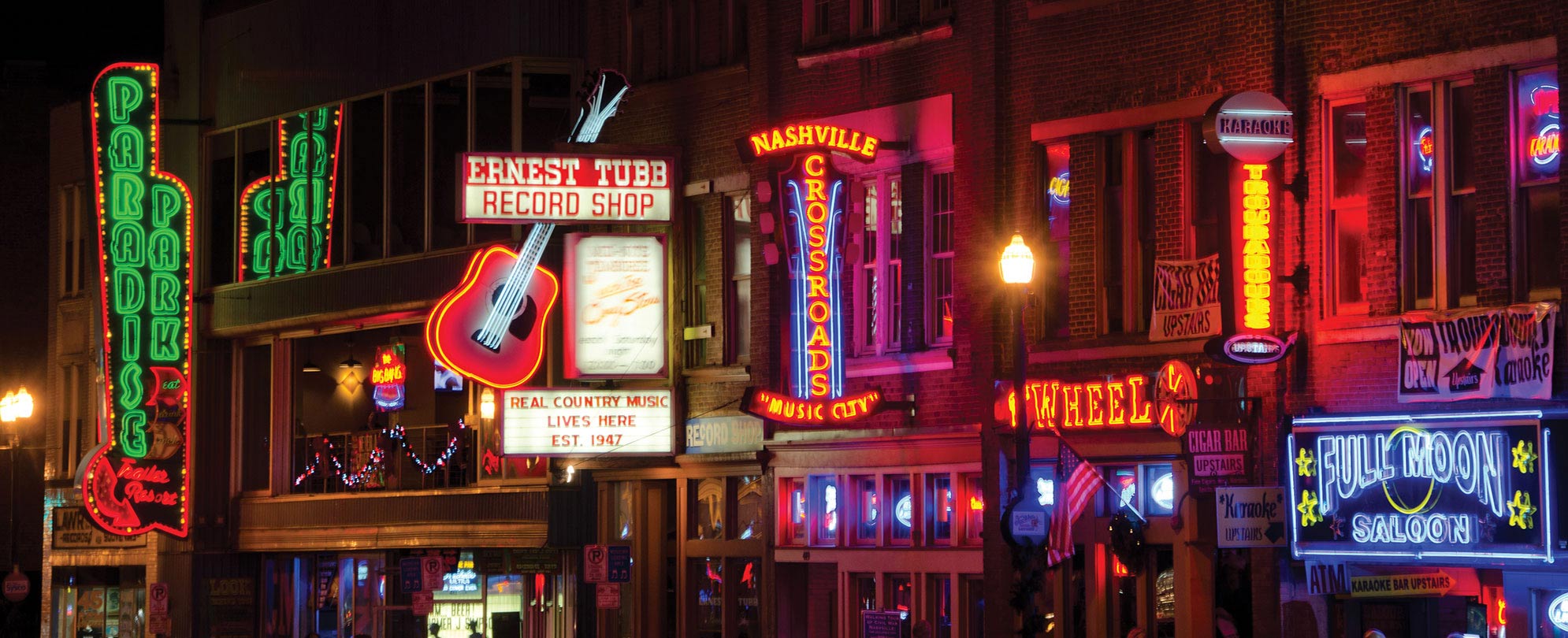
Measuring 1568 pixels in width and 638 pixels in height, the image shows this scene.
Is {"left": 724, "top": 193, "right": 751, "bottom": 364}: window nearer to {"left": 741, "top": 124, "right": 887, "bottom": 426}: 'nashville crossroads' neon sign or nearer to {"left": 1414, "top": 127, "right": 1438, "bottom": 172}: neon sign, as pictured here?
{"left": 741, "top": 124, "right": 887, "bottom": 426}: 'nashville crossroads' neon sign

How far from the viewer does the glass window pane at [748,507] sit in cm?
2867

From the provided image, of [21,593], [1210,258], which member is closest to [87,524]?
[21,593]

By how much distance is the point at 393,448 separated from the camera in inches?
1447

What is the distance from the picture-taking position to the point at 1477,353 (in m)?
19.7

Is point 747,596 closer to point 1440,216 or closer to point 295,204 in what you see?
point 1440,216

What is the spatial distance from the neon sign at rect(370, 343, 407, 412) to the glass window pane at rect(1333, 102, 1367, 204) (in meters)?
20.9

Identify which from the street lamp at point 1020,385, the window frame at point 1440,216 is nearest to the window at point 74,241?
the street lamp at point 1020,385

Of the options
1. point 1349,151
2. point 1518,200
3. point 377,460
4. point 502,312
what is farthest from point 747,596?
point 1518,200

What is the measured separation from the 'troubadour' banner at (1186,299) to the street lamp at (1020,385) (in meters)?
1.54

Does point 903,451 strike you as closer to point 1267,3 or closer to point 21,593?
point 1267,3

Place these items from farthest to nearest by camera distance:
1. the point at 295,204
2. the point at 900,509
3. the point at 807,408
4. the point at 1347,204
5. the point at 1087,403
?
the point at 295,204
the point at 900,509
the point at 807,408
the point at 1087,403
the point at 1347,204

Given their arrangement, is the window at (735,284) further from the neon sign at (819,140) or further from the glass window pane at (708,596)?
the neon sign at (819,140)

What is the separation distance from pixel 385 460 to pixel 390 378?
1.75 m

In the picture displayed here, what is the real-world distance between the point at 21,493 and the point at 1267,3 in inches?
1479
